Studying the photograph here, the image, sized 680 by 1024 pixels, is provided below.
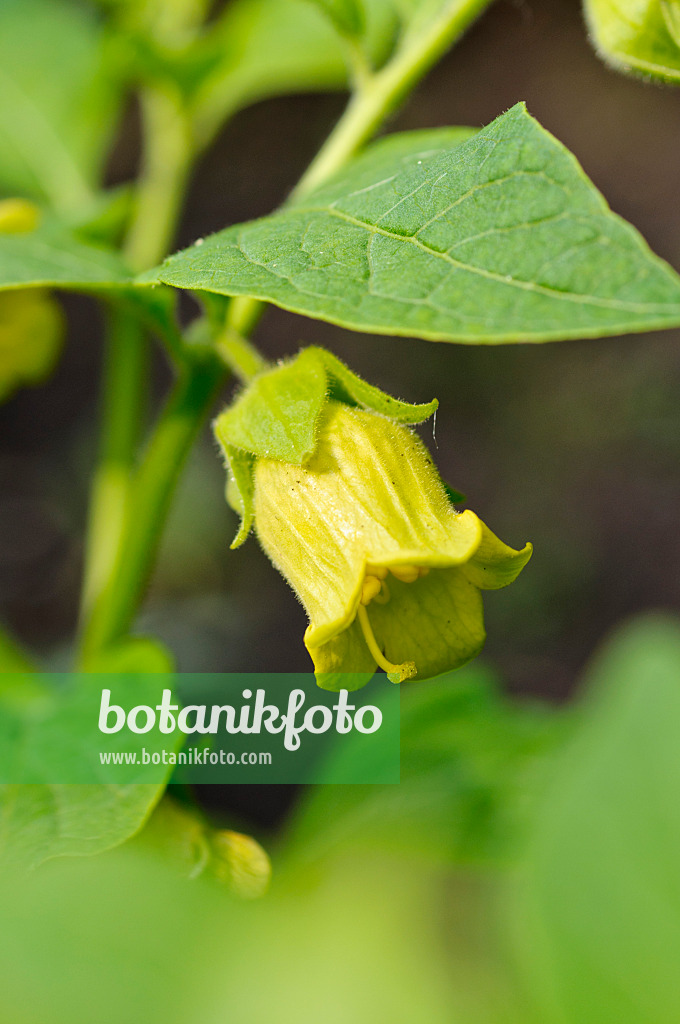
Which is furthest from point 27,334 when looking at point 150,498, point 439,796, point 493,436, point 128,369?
point 493,436

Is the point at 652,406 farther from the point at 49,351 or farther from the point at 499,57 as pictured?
the point at 49,351

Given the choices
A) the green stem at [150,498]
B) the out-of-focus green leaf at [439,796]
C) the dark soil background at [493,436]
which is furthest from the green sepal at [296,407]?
the dark soil background at [493,436]

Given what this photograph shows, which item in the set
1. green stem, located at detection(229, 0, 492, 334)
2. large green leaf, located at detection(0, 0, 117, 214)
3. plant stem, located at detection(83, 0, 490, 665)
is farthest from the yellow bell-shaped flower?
large green leaf, located at detection(0, 0, 117, 214)

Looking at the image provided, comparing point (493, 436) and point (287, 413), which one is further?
point (493, 436)

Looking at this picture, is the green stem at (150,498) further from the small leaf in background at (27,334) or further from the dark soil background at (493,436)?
the dark soil background at (493,436)

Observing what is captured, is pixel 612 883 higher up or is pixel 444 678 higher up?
pixel 612 883

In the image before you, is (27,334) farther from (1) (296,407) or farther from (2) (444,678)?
(2) (444,678)
